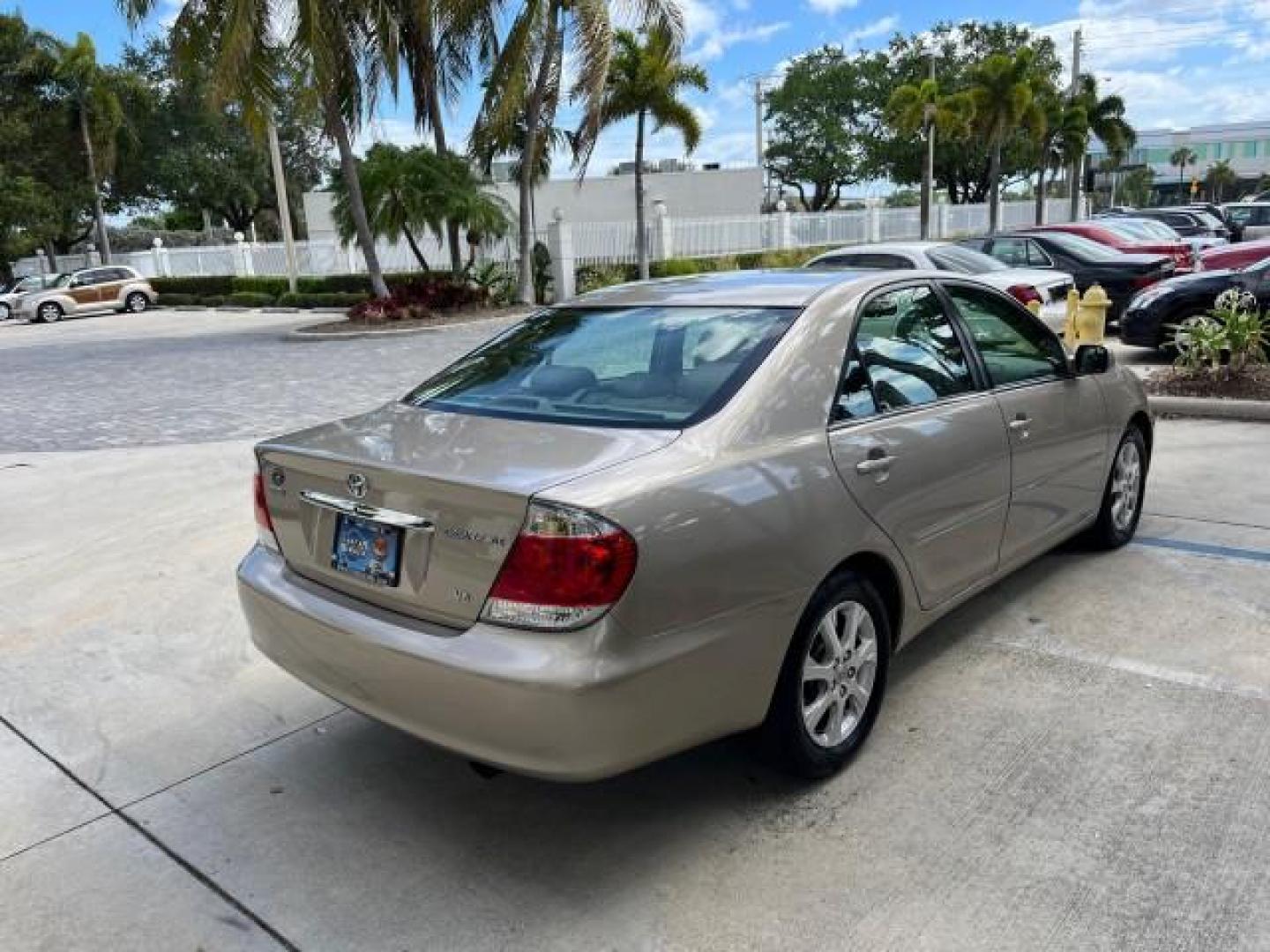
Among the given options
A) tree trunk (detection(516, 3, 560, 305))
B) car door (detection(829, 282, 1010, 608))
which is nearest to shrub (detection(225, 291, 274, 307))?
tree trunk (detection(516, 3, 560, 305))

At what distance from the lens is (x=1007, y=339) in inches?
171

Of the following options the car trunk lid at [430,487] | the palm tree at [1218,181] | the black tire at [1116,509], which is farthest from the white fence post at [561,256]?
the palm tree at [1218,181]

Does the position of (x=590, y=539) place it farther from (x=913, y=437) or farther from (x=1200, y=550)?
(x=1200, y=550)

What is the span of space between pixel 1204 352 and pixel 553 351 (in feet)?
23.8

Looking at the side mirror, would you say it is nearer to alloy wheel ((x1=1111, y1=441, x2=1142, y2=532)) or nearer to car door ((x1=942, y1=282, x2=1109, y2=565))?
car door ((x1=942, y1=282, x2=1109, y2=565))

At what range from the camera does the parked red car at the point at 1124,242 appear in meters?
15.6

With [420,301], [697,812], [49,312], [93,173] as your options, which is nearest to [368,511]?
[697,812]

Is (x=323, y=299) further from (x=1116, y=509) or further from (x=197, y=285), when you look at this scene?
(x=1116, y=509)

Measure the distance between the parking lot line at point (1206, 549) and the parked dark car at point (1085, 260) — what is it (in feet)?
30.5

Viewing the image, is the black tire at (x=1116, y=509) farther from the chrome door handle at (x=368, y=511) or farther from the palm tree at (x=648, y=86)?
the palm tree at (x=648, y=86)

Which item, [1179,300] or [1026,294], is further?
[1026,294]

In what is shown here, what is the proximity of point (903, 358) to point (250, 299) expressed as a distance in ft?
101

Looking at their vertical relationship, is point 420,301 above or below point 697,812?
above

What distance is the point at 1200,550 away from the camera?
5.14 m
